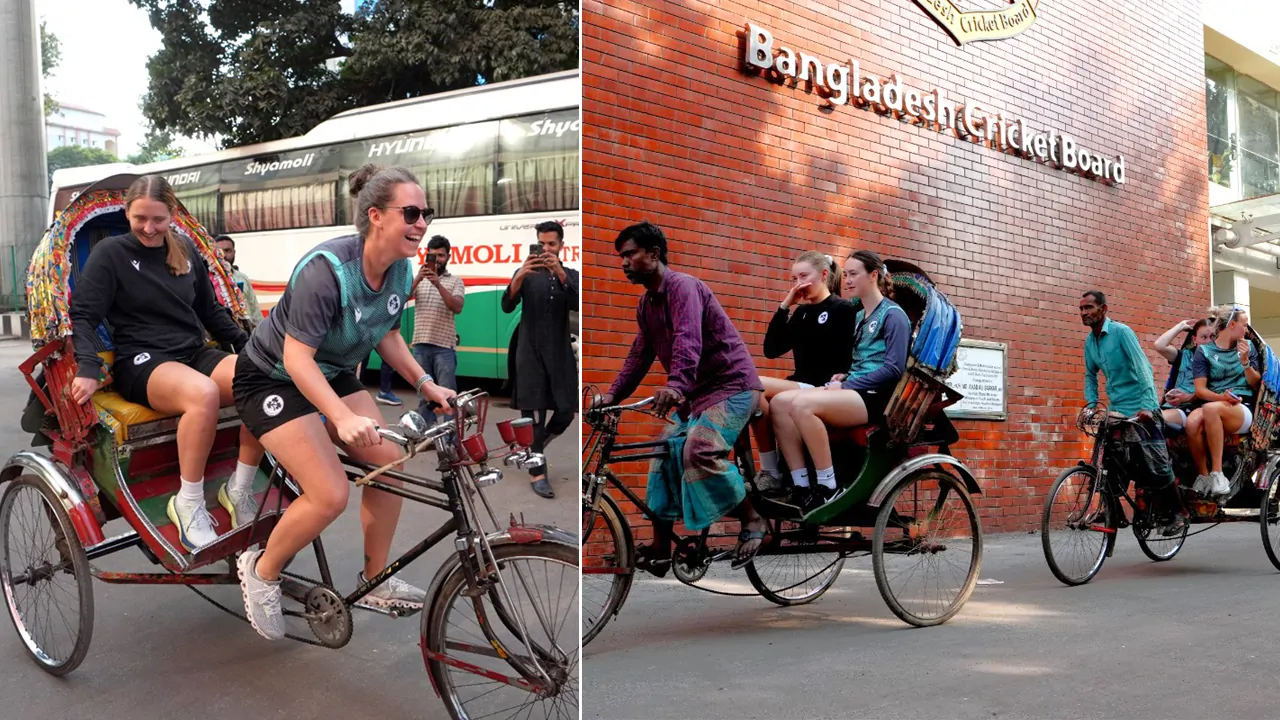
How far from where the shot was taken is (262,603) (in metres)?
1.55

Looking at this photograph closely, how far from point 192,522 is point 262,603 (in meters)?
0.18

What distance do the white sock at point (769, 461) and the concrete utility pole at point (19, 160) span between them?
72.9 inches

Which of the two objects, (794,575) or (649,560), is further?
(794,575)

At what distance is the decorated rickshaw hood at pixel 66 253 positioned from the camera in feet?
4.28

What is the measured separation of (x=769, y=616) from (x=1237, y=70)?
8.08 feet

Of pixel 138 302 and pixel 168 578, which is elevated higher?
pixel 138 302

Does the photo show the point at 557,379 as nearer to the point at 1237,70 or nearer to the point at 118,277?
the point at 118,277

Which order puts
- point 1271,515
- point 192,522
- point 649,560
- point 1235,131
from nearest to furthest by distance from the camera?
point 192,522 → point 649,560 → point 1235,131 → point 1271,515

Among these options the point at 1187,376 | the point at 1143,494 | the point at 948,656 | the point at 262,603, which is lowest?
the point at 948,656

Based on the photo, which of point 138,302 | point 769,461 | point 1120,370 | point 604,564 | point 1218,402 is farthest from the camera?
point 1218,402

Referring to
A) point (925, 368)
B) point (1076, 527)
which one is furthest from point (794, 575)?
point (1076, 527)

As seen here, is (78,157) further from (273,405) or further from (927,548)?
(927,548)

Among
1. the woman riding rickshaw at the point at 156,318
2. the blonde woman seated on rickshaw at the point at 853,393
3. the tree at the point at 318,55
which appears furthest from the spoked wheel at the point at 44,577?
the blonde woman seated on rickshaw at the point at 853,393

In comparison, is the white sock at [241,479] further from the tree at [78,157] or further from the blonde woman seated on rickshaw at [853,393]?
the blonde woman seated on rickshaw at [853,393]
